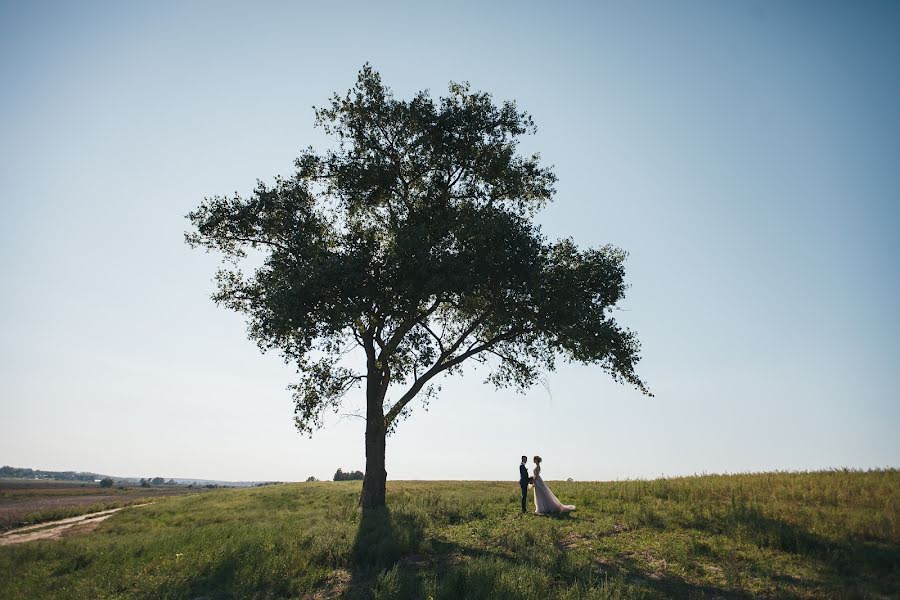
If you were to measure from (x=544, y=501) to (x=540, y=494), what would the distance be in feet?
1.02

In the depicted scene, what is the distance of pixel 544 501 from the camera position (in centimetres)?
2053

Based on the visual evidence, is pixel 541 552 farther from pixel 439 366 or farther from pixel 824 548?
pixel 439 366

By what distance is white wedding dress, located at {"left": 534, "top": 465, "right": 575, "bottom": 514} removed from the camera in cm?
2027

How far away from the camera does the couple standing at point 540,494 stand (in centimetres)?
2031

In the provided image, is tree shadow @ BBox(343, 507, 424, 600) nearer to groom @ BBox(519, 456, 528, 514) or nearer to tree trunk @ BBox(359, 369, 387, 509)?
tree trunk @ BBox(359, 369, 387, 509)

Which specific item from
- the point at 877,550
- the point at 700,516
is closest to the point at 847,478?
the point at 700,516

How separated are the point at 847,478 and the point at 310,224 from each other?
83.1ft

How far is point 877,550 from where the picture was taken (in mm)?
10922

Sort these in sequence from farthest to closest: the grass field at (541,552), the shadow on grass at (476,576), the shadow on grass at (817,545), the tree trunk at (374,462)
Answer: the tree trunk at (374,462) → the grass field at (541,552) → the shadow on grass at (476,576) → the shadow on grass at (817,545)

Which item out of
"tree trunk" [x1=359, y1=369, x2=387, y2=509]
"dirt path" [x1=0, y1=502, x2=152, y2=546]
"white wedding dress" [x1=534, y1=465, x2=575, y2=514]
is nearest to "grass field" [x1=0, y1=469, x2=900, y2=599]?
"white wedding dress" [x1=534, y1=465, x2=575, y2=514]

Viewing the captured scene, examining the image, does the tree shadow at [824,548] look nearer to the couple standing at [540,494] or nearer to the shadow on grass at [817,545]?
the shadow on grass at [817,545]

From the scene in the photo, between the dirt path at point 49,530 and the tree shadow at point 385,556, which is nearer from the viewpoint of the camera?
the tree shadow at point 385,556

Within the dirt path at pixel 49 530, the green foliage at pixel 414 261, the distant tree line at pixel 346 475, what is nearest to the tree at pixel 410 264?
the green foliage at pixel 414 261

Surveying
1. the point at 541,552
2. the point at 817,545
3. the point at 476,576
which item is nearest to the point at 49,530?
the point at 476,576
